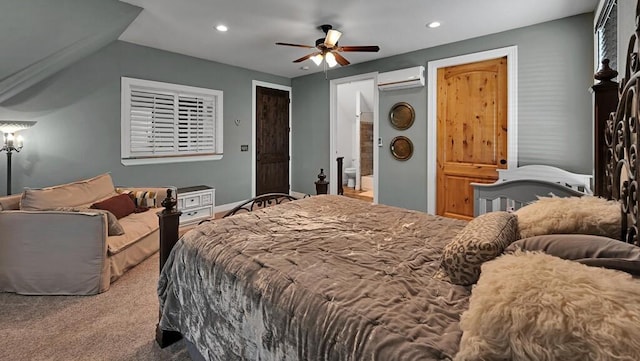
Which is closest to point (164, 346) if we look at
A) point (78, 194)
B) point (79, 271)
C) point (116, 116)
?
point (79, 271)

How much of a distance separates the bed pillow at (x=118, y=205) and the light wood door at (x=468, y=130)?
154 inches

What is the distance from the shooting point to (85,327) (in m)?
2.17

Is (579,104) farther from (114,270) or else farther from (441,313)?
(114,270)

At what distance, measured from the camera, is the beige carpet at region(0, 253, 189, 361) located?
1.91 meters

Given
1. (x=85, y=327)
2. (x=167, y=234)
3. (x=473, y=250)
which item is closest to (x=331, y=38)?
(x=167, y=234)

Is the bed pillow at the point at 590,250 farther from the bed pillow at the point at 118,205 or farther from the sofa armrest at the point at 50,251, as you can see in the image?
the bed pillow at the point at 118,205

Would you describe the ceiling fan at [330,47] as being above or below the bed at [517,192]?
above

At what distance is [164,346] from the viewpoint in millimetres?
1981

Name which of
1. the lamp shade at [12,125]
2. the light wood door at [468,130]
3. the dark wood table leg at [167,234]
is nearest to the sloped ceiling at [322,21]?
the light wood door at [468,130]

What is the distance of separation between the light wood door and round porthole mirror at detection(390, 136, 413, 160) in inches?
17.9

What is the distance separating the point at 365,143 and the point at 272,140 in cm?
272

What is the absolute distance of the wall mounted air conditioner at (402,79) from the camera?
472 cm

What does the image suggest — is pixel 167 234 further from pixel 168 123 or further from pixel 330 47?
pixel 168 123

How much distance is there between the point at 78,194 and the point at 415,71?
4.34 m
